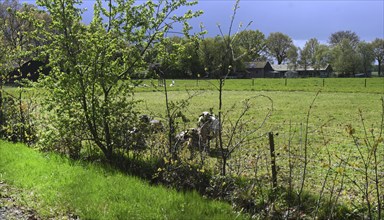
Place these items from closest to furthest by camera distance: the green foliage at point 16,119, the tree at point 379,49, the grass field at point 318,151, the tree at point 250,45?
the grass field at point 318,151 < the tree at point 250,45 < the green foliage at point 16,119 < the tree at point 379,49

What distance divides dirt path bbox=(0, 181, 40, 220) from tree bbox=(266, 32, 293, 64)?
12825 centimetres

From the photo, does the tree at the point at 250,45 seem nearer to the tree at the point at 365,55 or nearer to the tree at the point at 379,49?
the tree at the point at 365,55

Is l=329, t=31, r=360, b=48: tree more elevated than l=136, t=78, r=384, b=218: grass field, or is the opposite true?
l=329, t=31, r=360, b=48: tree

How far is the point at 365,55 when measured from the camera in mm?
106750

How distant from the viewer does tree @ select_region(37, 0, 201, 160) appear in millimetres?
7668

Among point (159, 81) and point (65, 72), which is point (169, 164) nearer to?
point (159, 81)

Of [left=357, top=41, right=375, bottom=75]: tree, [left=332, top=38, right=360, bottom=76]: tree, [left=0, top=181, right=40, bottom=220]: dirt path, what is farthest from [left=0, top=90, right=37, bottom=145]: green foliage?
[left=357, top=41, right=375, bottom=75]: tree

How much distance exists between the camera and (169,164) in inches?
269

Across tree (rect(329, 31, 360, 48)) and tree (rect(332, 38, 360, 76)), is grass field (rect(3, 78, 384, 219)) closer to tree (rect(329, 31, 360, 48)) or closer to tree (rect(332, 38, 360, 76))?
tree (rect(332, 38, 360, 76))

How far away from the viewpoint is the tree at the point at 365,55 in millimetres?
105500

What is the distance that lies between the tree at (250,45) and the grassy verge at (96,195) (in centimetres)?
259

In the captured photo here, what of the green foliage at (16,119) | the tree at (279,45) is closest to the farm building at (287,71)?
the tree at (279,45)

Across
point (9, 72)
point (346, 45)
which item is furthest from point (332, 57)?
point (9, 72)

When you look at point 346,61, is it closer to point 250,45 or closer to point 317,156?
point 317,156
